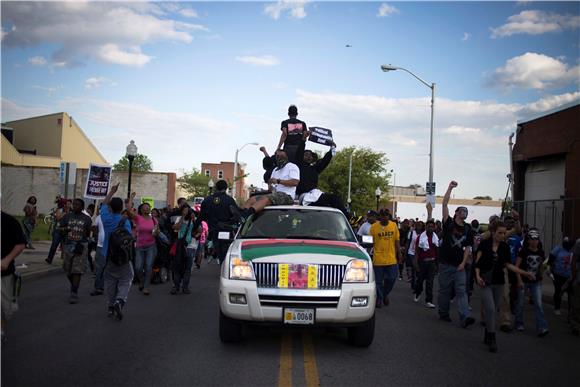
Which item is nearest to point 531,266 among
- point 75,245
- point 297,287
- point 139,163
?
point 297,287

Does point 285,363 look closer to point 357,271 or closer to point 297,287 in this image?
point 297,287

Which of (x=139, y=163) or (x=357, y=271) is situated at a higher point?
(x=139, y=163)

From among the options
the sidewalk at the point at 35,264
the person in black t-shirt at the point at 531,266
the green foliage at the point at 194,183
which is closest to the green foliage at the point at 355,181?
the green foliage at the point at 194,183

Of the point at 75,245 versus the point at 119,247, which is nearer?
the point at 119,247

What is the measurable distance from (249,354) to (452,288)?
16.8 feet

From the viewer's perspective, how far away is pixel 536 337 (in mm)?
9219

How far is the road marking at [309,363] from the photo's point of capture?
5734mm

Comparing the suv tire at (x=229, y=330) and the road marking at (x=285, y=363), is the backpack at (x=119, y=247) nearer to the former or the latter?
the suv tire at (x=229, y=330)

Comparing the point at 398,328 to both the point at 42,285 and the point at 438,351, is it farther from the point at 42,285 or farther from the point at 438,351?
the point at 42,285

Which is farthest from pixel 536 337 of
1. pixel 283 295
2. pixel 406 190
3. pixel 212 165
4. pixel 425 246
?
pixel 406 190

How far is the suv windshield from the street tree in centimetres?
7827

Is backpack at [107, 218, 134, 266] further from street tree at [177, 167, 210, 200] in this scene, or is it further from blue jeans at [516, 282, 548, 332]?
street tree at [177, 167, 210, 200]

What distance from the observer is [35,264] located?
15.8m

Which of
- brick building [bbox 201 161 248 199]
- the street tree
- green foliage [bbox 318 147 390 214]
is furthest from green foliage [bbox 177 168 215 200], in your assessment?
green foliage [bbox 318 147 390 214]
